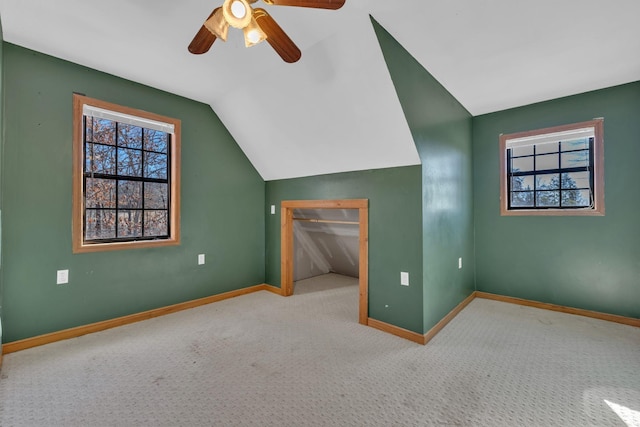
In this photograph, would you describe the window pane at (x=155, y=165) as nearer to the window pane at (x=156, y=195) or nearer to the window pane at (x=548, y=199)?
the window pane at (x=156, y=195)

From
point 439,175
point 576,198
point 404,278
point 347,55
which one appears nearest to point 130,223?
point 347,55

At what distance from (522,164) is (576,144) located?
20.9 inches

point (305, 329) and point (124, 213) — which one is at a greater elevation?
point (124, 213)

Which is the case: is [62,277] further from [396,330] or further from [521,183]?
[521,183]

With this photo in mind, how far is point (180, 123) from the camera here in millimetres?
3135

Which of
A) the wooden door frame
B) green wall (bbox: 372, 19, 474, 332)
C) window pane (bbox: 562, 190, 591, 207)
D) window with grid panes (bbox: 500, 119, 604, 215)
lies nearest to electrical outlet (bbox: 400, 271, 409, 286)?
green wall (bbox: 372, 19, 474, 332)

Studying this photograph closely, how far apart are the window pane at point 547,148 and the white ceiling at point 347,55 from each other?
0.56m

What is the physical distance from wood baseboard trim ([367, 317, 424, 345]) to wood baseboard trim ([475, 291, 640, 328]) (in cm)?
177

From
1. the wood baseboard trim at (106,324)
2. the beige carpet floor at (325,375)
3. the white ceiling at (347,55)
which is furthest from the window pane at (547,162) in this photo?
the wood baseboard trim at (106,324)

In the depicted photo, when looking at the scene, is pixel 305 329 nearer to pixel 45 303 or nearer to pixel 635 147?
pixel 45 303

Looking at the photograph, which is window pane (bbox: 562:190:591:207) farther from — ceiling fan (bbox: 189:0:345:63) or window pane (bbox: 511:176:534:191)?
ceiling fan (bbox: 189:0:345:63)

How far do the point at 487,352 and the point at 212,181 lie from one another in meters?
3.35

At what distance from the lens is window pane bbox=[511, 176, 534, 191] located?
343cm

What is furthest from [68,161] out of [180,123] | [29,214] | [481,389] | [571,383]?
[571,383]
